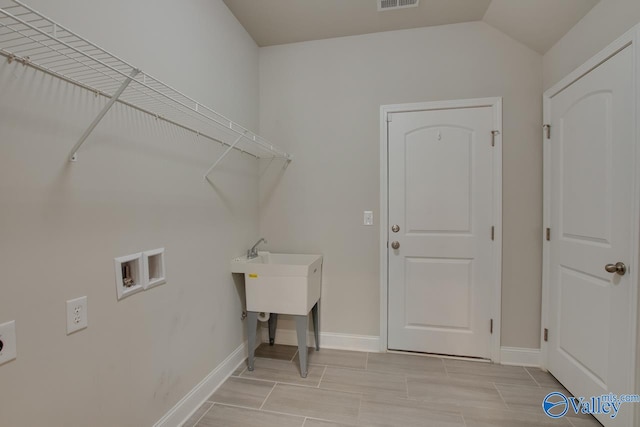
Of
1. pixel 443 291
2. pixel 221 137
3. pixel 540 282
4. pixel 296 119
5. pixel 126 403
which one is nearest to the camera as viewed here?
pixel 126 403

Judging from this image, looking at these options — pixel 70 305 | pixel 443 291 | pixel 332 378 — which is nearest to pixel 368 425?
pixel 332 378

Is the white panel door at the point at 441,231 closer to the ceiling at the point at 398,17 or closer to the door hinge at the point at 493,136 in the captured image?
the door hinge at the point at 493,136

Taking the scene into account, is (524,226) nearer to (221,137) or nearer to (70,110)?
(221,137)

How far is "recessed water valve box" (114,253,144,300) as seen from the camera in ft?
3.96

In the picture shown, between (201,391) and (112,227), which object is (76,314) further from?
(201,391)

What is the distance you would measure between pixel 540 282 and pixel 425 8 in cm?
224

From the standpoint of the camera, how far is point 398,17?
217cm

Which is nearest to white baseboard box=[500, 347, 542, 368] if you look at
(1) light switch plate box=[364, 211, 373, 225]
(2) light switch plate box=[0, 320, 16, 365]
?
(1) light switch plate box=[364, 211, 373, 225]

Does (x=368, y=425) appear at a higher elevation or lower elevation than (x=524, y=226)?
lower

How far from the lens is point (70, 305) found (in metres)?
1.02

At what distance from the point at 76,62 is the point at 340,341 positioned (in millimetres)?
2451

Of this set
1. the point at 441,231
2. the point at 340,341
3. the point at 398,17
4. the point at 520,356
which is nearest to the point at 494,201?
the point at 441,231

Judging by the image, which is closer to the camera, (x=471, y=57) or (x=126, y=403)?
(x=126, y=403)

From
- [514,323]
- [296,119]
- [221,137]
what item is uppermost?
[296,119]
